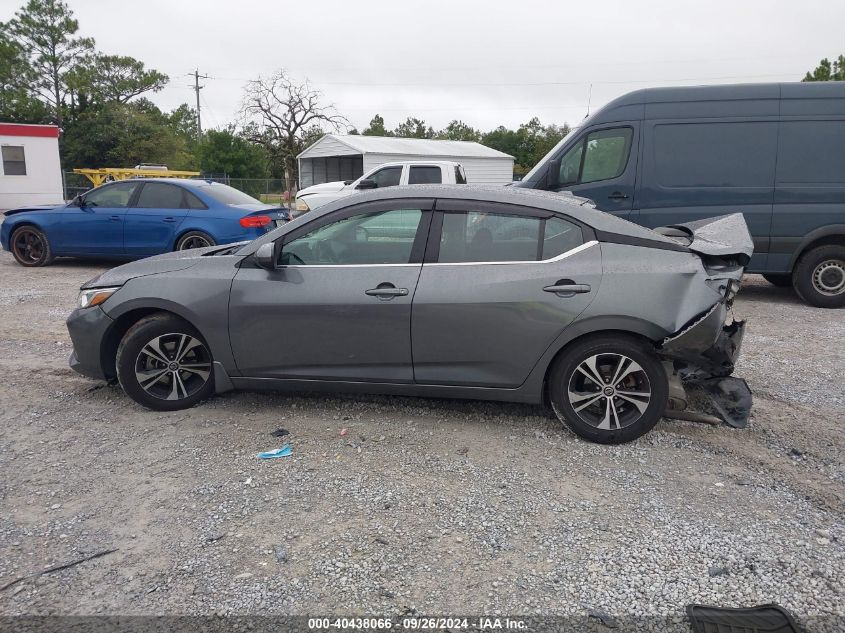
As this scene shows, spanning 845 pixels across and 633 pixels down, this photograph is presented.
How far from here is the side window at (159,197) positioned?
10.3 meters

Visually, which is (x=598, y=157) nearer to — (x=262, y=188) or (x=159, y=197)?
(x=159, y=197)

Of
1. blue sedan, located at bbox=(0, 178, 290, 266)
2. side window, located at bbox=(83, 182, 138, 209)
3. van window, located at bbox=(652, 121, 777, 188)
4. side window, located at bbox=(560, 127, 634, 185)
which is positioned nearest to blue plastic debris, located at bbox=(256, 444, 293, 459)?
side window, located at bbox=(560, 127, 634, 185)

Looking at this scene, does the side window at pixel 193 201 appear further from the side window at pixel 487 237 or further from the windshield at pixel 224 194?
the side window at pixel 487 237

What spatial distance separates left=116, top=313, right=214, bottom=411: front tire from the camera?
14.8ft

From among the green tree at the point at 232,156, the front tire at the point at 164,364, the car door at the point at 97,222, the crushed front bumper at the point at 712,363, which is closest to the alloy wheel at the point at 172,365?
the front tire at the point at 164,364

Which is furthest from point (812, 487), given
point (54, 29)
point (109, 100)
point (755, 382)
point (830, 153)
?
point (54, 29)

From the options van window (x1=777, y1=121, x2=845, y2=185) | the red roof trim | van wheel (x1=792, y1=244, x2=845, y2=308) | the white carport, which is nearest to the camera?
van window (x1=777, y1=121, x2=845, y2=185)

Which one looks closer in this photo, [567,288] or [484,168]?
[567,288]

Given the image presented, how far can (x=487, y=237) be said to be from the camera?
4.20 meters

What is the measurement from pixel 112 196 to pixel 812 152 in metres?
10.3

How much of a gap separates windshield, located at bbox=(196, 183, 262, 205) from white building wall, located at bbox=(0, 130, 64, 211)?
21.3m

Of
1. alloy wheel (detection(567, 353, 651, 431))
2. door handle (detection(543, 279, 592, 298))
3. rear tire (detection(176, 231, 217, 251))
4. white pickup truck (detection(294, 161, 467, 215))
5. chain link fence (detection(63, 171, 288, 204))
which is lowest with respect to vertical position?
alloy wheel (detection(567, 353, 651, 431))

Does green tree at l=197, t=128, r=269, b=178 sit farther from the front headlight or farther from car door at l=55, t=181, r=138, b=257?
the front headlight

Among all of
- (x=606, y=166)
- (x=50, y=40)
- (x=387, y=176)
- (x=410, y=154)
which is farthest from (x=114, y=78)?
(x=606, y=166)
